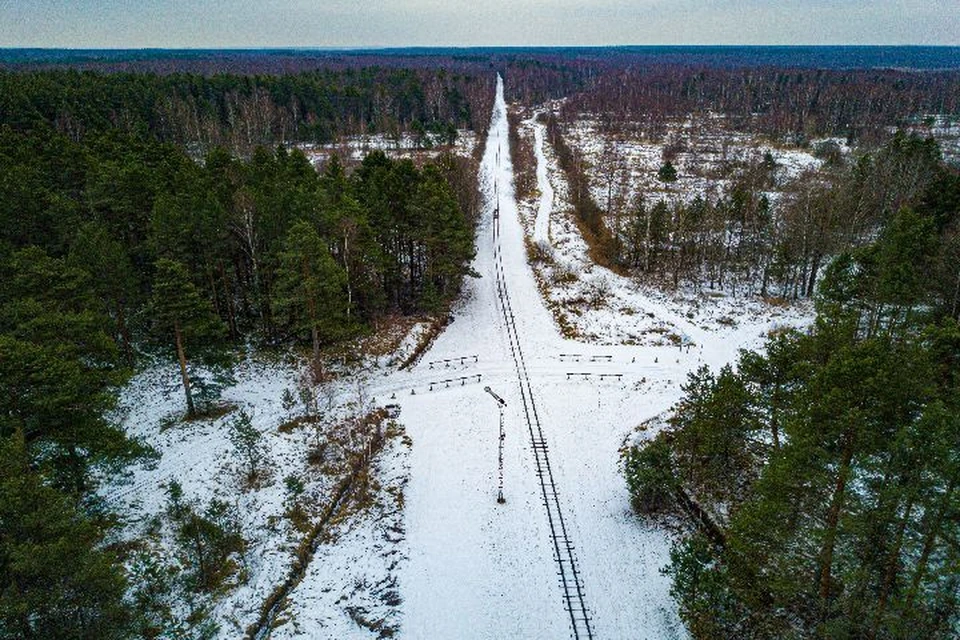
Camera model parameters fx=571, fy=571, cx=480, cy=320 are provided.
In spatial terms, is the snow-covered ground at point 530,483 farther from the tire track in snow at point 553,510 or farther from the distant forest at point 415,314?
the distant forest at point 415,314

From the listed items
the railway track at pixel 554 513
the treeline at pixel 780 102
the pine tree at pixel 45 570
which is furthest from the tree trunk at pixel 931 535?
the treeline at pixel 780 102

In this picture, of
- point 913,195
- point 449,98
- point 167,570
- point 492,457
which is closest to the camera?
point 167,570

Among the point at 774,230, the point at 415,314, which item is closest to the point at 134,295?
the point at 415,314

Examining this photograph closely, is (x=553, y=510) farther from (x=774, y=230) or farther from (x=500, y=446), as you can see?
(x=774, y=230)

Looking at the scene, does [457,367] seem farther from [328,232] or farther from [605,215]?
[605,215]

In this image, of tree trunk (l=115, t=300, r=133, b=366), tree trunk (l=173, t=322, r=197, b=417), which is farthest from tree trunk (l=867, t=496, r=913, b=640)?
tree trunk (l=115, t=300, r=133, b=366)

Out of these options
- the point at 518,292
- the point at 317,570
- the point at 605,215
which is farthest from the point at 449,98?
the point at 317,570
